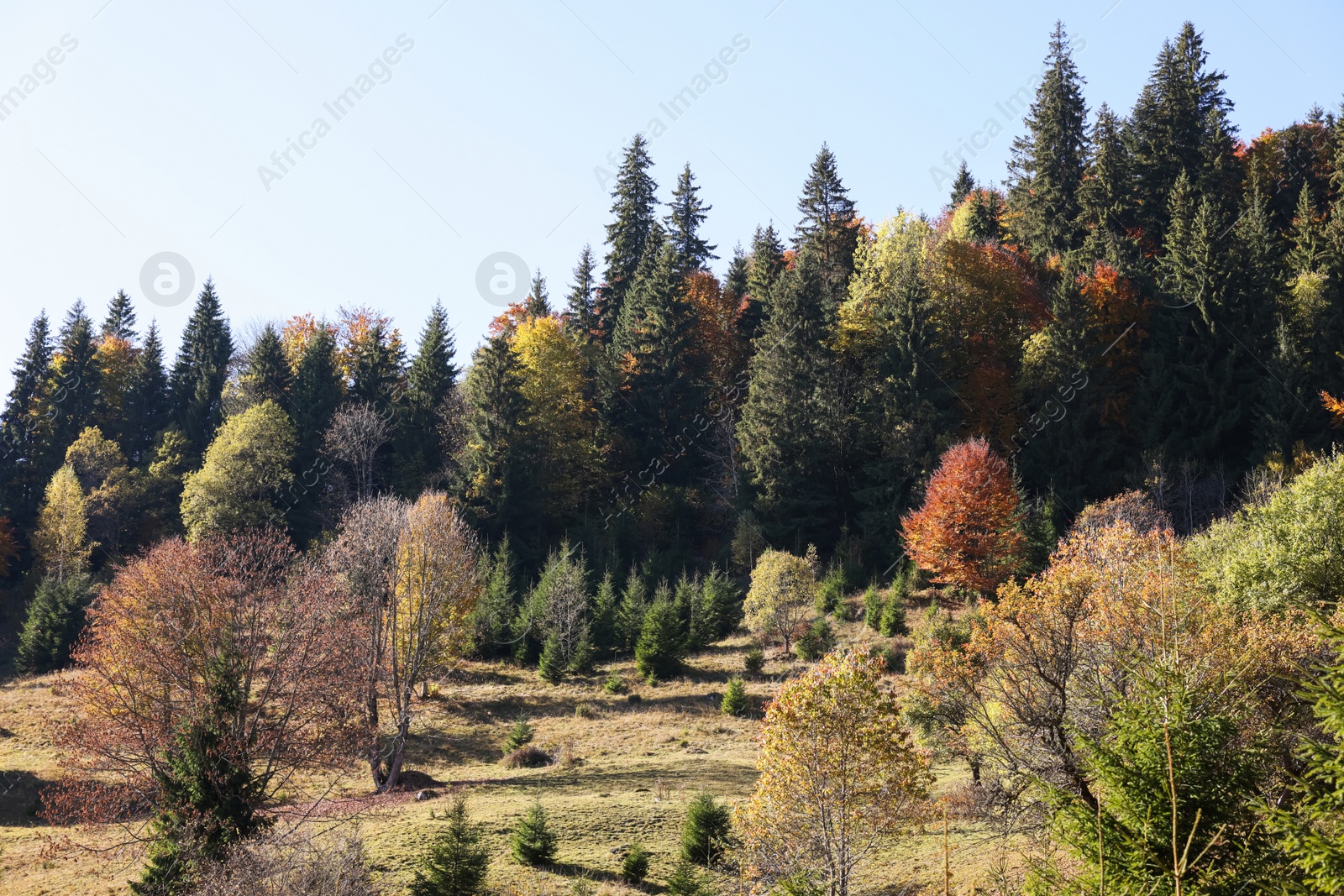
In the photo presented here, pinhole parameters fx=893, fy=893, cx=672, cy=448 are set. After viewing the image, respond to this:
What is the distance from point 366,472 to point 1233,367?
48.2 metres

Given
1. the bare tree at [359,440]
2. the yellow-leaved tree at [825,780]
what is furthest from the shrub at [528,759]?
the bare tree at [359,440]

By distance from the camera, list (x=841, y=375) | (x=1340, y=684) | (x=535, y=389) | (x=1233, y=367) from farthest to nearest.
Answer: (x=535, y=389) → (x=841, y=375) → (x=1233, y=367) → (x=1340, y=684)

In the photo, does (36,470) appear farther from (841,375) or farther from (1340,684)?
(1340,684)

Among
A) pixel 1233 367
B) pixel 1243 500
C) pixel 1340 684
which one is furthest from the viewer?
pixel 1233 367

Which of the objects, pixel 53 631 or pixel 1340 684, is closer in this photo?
pixel 1340 684

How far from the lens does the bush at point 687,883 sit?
52.5 feet

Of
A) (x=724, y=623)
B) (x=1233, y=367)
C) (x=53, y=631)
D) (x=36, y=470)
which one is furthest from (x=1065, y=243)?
(x=36, y=470)

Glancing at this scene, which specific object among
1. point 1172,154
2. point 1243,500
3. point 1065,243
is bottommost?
point 1243,500

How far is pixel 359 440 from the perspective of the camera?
54.7 m

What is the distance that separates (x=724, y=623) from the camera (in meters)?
44.4

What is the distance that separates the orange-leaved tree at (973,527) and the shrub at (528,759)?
60.7 feet

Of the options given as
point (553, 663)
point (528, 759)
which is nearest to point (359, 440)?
point (553, 663)

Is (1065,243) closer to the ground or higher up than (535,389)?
higher up

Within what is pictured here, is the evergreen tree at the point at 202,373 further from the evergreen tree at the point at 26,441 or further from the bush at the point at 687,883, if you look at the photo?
the bush at the point at 687,883
